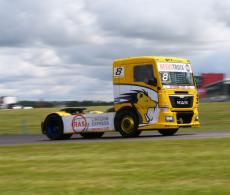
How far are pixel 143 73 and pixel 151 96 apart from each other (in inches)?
34.5

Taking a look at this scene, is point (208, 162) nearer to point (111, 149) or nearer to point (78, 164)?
point (78, 164)

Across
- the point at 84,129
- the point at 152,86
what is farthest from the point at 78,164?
the point at 84,129

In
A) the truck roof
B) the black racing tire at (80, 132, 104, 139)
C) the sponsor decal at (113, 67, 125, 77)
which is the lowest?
the black racing tire at (80, 132, 104, 139)

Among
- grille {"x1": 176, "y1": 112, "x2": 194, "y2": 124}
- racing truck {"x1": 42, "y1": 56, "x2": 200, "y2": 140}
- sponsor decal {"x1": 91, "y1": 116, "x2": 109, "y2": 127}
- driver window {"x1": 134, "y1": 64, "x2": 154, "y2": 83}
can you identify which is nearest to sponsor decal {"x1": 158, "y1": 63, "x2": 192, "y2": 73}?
racing truck {"x1": 42, "y1": 56, "x2": 200, "y2": 140}

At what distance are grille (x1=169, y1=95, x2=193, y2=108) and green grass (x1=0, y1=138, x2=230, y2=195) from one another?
592 cm

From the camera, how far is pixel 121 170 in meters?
12.5

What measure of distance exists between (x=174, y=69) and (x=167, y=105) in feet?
4.59

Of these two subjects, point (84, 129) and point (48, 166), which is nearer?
point (48, 166)

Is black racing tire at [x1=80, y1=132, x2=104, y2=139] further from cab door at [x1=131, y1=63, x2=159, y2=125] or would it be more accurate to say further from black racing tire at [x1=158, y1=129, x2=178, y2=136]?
cab door at [x1=131, y1=63, x2=159, y2=125]

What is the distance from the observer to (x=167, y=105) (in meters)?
23.7

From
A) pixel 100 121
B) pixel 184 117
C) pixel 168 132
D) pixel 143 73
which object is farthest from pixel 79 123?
pixel 184 117

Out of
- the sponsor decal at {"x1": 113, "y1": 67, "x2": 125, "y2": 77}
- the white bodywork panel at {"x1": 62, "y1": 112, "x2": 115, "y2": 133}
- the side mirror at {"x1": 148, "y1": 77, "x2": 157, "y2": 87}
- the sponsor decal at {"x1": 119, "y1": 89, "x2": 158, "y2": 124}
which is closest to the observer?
the side mirror at {"x1": 148, "y1": 77, "x2": 157, "y2": 87}

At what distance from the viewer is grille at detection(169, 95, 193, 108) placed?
23875 millimetres

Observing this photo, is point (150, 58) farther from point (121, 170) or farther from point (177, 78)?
point (121, 170)
